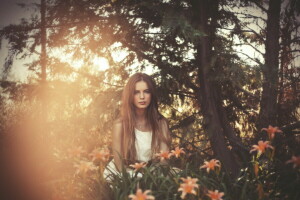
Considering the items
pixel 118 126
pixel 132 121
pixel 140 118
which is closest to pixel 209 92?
pixel 140 118

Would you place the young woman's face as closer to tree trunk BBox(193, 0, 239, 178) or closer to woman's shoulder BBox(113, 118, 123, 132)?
woman's shoulder BBox(113, 118, 123, 132)

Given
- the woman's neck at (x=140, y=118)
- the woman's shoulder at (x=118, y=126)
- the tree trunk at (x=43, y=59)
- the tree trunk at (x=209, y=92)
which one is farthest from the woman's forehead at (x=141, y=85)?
the tree trunk at (x=43, y=59)

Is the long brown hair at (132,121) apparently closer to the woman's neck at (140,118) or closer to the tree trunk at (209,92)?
the woman's neck at (140,118)

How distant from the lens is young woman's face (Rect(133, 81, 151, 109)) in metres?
3.49

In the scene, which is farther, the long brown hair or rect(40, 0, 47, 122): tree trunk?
rect(40, 0, 47, 122): tree trunk

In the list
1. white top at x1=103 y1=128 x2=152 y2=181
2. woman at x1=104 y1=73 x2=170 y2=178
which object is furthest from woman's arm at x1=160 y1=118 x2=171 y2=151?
white top at x1=103 y1=128 x2=152 y2=181

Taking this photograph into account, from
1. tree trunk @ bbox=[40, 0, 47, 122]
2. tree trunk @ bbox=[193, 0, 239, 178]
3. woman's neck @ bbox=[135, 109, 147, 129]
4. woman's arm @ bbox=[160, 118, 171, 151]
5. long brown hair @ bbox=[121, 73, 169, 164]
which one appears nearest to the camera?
long brown hair @ bbox=[121, 73, 169, 164]

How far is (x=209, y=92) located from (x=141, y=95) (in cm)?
124

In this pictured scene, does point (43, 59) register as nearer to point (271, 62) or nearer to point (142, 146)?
point (142, 146)

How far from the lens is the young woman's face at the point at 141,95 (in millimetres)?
3488

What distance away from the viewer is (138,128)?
12.2 feet

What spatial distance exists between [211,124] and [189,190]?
2.40 meters

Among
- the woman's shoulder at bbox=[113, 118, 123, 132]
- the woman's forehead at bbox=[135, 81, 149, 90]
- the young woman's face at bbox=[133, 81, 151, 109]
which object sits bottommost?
the woman's shoulder at bbox=[113, 118, 123, 132]

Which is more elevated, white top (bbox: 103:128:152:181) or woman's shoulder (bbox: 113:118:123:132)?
woman's shoulder (bbox: 113:118:123:132)
